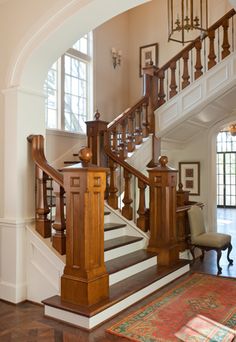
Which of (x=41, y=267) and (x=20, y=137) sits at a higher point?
(x=20, y=137)

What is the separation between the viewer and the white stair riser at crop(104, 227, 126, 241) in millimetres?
4475

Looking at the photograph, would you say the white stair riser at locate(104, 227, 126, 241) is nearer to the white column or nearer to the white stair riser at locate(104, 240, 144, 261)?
the white stair riser at locate(104, 240, 144, 261)

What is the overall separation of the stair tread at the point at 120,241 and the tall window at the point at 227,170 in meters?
10.2

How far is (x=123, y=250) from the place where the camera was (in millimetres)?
4301

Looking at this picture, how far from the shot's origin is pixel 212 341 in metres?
2.78

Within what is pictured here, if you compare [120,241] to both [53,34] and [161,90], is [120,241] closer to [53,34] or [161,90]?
[53,34]

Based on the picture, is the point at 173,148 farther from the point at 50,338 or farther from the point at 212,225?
the point at 50,338

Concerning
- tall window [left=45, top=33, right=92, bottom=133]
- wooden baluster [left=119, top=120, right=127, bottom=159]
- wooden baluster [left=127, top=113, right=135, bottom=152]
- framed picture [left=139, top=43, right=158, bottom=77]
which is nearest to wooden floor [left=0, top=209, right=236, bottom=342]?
wooden baluster [left=119, top=120, right=127, bottom=159]

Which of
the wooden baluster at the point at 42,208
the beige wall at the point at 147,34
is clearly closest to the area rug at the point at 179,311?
the wooden baluster at the point at 42,208

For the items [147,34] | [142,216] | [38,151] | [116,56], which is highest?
[147,34]

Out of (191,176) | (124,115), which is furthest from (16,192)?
(191,176)

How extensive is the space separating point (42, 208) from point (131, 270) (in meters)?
1.22

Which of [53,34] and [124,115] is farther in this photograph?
[124,115]

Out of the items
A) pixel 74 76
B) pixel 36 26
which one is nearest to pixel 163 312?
pixel 36 26
